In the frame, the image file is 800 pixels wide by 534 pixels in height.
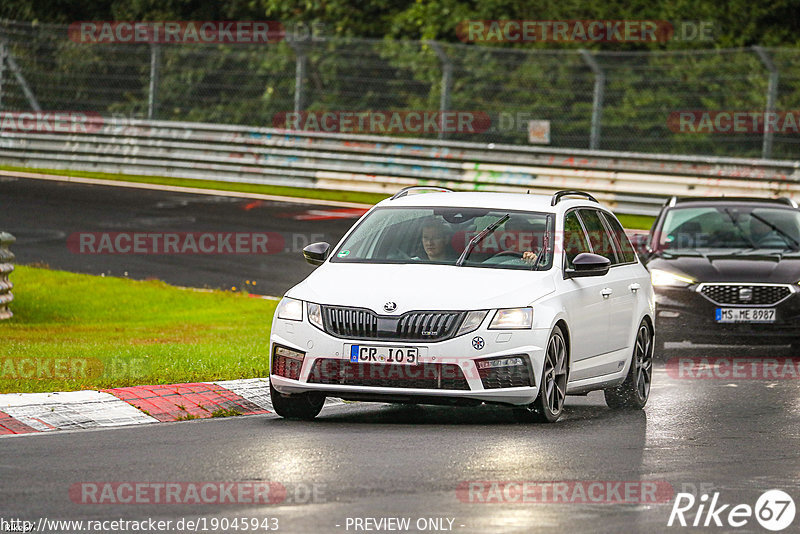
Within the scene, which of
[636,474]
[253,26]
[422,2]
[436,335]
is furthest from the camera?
[253,26]

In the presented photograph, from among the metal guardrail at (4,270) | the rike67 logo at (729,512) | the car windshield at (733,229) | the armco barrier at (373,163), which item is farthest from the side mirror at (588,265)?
the armco barrier at (373,163)

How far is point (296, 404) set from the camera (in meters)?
10.9

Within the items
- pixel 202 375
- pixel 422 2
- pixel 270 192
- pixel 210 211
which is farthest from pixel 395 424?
pixel 422 2

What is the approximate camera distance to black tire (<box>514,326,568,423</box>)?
35.1 ft

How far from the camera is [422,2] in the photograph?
38.3 meters

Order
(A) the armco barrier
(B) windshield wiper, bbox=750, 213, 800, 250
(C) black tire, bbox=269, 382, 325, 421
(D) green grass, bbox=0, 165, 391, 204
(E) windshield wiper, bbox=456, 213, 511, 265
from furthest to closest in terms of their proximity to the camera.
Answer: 1. (D) green grass, bbox=0, 165, 391, 204
2. (A) the armco barrier
3. (B) windshield wiper, bbox=750, 213, 800, 250
4. (E) windshield wiper, bbox=456, 213, 511, 265
5. (C) black tire, bbox=269, 382, 325, 421

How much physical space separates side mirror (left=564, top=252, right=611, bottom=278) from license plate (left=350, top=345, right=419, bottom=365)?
157cm

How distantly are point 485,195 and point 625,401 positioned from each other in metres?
1.97

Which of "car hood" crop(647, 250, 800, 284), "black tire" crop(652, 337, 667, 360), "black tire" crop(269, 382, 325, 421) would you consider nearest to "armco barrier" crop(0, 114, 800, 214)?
"car hood" crop(647, 250, 800, 284)

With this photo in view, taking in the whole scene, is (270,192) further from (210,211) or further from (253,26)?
(253,26)

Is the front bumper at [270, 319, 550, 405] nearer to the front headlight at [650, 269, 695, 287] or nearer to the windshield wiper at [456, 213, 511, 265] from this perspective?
the windshield wiper at [456, 213, 511, 265]

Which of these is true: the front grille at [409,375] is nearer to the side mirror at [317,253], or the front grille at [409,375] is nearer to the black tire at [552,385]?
the black tire at [552,385]

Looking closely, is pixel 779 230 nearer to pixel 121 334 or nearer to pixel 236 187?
pixel 121 334

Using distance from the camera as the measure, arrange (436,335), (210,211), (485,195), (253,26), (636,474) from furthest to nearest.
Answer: (253,26), (210,211), (485,195), (436,335), (636,474)
